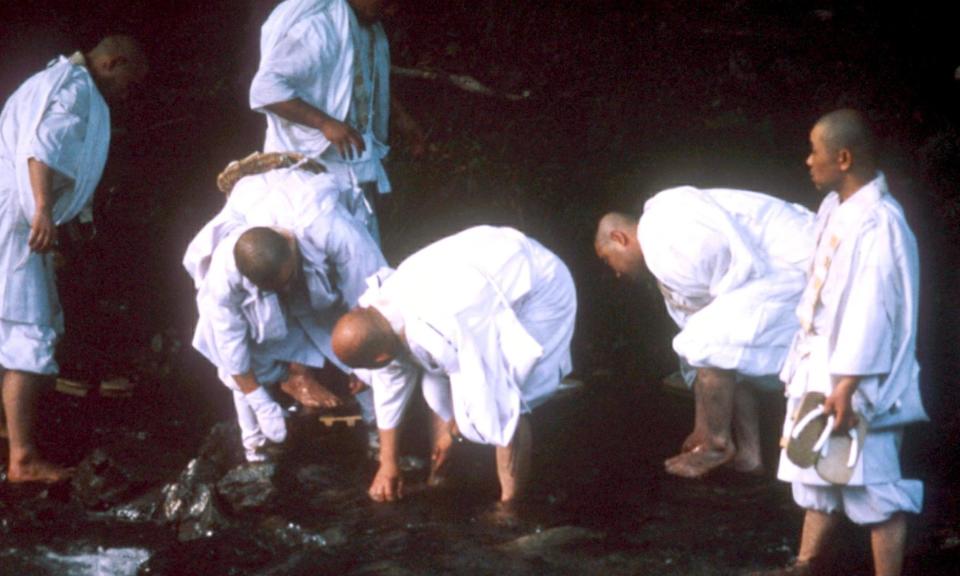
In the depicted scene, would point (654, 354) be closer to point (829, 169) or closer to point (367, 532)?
point (367, 532)

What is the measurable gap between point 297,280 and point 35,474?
61.3 inches

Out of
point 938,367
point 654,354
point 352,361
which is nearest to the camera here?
point 352,361

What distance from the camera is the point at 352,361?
6.07 m

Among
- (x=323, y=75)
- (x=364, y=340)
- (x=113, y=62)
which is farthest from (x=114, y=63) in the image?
(x=364, y=340)

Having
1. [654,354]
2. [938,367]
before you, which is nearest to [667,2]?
[654,354]

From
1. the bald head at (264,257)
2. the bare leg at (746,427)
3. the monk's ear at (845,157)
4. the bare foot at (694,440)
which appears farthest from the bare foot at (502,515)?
the monk's ear at (845,157)

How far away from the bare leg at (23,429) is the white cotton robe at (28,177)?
0.10 meters

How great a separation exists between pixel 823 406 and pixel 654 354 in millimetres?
3620

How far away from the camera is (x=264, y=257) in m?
6.67

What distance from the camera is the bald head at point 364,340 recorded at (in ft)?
19.8

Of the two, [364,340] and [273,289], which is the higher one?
[273,289]

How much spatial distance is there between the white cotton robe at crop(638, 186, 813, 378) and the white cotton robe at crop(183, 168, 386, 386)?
1.41m

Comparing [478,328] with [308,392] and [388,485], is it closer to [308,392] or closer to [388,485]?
[388,485]

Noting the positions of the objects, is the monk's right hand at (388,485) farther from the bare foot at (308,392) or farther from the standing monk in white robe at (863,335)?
the standing monk in white robe at (863,335)
